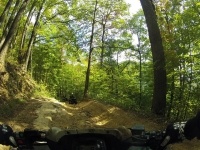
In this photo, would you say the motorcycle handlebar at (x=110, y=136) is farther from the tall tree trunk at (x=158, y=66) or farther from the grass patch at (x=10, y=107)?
the tall tree trunk at (x=158, y=66)

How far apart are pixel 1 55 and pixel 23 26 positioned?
1295cm

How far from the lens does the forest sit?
45.7 ft

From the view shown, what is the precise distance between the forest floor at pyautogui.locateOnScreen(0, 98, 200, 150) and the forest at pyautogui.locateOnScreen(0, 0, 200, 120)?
1014mm

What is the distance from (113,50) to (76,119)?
22.3 metres

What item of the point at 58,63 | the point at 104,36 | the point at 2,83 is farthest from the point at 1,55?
the point at 58,63

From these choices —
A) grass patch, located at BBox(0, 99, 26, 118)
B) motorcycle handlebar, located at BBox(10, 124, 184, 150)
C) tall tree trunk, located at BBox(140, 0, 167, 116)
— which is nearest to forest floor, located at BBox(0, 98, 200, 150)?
grass patch, located at BBox(0, 99, 26, 118)

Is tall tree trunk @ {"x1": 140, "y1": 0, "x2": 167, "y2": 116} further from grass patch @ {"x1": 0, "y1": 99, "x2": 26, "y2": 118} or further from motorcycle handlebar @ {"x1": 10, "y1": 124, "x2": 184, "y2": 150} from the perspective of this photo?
motorcycle handlebar @ {"x1": 10, "y1": 124, "x2": 184, "y2": 150}

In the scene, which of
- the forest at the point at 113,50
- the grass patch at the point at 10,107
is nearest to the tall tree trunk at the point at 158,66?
the forest at the point at 113,50

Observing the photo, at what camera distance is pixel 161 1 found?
605 inches

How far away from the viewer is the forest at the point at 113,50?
13.9 meters

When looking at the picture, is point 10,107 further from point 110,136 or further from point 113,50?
point 113,50

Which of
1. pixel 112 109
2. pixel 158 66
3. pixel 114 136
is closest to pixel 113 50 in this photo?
pixel 112 109

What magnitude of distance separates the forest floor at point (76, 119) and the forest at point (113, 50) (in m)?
1.01

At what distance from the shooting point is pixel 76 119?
13.5 meters
